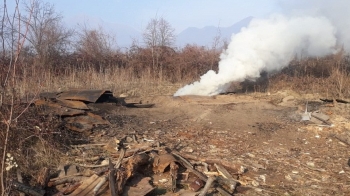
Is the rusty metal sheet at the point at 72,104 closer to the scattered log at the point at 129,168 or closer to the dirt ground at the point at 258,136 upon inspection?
the dirt ground at the point at 258,136

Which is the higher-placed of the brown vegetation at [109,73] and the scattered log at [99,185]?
the brown vegetation at [109,73]

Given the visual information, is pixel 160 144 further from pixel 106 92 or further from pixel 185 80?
pixel 185 80

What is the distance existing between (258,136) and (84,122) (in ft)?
12.8

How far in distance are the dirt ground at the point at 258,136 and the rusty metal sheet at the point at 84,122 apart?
232 millimetres

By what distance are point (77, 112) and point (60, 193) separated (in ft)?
10.7

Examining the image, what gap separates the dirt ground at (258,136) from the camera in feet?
Answer: 18.9

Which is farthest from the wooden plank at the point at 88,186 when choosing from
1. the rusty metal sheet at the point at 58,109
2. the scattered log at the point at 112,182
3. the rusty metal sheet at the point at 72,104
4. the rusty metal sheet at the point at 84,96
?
the rusty metal sheet at the point at 84,96

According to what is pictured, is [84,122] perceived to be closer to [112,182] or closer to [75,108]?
[75,108]

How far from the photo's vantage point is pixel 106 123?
7.98 meters

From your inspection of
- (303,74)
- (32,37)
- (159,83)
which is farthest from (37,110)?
(32,37)

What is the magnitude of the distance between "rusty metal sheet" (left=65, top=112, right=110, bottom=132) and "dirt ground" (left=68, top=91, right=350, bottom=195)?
23 cm

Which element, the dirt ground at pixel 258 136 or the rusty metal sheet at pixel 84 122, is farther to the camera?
the rusty metal sheet at pixel 84 122

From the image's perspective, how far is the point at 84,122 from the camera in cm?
764

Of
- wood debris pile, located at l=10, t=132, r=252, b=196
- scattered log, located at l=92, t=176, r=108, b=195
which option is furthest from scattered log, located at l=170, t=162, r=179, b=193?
scattered log, located at l=92, t=176, r=108, b=195
